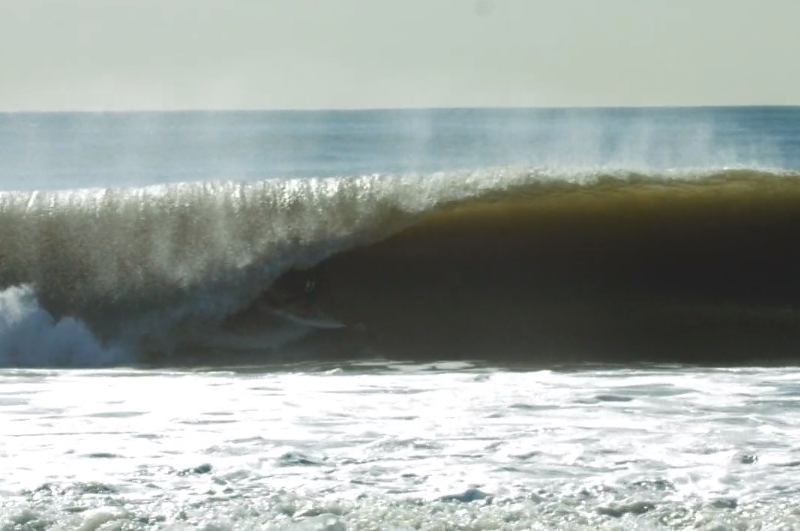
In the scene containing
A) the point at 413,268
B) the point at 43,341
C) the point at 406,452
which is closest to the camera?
the point at 406,452

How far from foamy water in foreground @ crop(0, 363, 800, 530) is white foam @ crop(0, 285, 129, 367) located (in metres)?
1.98

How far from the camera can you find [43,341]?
11.2 meters

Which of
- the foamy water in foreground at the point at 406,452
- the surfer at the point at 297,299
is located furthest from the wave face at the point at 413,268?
the foamy water in foreground at the point at 406,452

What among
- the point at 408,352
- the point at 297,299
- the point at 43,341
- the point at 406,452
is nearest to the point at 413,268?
the point at 297,299

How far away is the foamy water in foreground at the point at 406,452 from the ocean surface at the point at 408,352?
21 mm

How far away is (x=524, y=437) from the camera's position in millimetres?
6922

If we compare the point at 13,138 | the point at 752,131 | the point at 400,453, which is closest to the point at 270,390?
the point at 400,453

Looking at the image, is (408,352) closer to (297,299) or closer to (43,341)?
(297,299)

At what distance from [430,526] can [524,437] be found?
59.1 inches

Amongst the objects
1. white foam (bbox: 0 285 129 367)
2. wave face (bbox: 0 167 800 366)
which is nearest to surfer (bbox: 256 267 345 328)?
wave face (bbox: 0 167 800 366)

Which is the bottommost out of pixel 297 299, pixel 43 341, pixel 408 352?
pixel 408 352

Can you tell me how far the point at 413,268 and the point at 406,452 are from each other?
19.5 ft

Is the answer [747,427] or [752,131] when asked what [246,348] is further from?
[752,131]

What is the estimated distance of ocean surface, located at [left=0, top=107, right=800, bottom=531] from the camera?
5957mm
